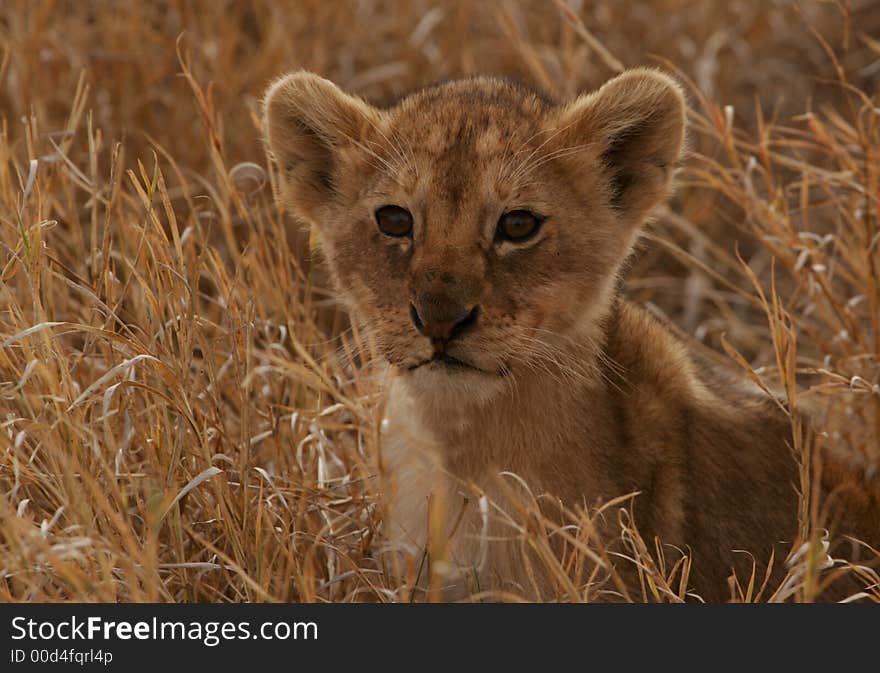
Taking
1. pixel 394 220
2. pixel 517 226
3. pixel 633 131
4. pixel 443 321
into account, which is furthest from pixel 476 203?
pixel 633 131

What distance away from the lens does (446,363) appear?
11.2 ft

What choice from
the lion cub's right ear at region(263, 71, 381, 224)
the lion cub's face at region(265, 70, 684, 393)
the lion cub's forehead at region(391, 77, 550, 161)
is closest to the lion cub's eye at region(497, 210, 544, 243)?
the lion cub's face at region(265, 70, 684, 393)

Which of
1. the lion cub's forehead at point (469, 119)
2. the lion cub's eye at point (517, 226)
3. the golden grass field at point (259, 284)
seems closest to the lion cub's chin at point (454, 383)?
the golden grass field at point (259, 284)

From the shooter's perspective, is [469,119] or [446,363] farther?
[469,119]

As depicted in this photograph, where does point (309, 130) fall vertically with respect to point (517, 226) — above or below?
above

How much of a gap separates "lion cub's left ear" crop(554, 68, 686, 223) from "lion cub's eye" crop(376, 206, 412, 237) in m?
0.52

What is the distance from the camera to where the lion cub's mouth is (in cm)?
341

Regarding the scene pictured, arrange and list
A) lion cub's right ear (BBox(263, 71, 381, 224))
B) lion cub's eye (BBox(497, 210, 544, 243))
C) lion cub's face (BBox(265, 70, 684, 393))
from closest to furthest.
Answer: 1. lion cub's face (BBox(265, 70, 684, 393))
2. lion cub's eye (BBox(497, 210, 544, 243))
3. lion cub's right ear (BBox(263, 71, 381, 224))

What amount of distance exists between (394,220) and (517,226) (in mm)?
341

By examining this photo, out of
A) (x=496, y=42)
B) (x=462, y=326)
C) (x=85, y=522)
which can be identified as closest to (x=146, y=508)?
(x=85, y=522)

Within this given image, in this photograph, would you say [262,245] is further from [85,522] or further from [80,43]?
[80,43]

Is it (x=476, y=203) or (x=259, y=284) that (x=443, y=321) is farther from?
(x=259, y=284)

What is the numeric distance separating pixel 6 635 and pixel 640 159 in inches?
85.1

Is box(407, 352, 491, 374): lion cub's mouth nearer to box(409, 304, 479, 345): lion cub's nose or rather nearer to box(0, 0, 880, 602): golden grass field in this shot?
box(409, 304, 479, 345): lion cub's nose
